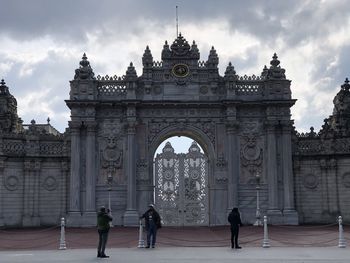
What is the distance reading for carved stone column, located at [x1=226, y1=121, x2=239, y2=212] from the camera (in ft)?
125

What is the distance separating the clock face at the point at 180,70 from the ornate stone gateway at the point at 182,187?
4.81m

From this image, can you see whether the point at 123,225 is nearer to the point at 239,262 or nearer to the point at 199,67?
the point at 199,67

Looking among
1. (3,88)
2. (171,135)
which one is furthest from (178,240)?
(3,88)

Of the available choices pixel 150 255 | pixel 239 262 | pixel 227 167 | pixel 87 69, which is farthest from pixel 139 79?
pixel 239 262

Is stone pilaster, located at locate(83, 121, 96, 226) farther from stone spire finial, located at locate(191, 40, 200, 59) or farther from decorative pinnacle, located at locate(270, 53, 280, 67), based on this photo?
decorative pinnacle, located at locate(270, 53, 280, 67)

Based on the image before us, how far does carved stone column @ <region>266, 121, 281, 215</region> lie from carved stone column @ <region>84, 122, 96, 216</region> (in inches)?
450

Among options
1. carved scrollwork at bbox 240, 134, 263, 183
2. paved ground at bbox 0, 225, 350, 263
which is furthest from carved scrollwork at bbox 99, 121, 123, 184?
carved scrollwork at bbox 240, 134, 263, 183

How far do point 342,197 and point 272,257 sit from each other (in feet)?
70.5

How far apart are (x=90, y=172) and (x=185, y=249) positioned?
56.9 ft

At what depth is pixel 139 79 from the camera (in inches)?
1556

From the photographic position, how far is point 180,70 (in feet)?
130

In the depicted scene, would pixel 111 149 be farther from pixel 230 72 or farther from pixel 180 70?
pixel 230 72

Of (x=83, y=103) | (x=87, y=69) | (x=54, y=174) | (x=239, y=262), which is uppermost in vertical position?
(x=87, y=69)

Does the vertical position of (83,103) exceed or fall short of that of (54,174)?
it exceeds it
